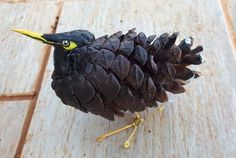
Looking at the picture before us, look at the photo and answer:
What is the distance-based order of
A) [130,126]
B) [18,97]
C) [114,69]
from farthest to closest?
1. [18,97]
2. [130,126]
3. [114,69]

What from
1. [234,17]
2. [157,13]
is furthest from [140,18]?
[234,17]

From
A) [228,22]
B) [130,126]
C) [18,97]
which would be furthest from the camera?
[228,22]

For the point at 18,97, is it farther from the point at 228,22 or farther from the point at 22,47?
the point at 228,22

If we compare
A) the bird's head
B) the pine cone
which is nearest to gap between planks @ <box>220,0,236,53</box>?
the pine cone

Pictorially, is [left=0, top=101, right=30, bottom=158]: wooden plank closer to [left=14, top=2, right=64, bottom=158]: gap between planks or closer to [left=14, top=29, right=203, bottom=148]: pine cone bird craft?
[left=14, top=2, right=64, bottom=158]: gap between planks

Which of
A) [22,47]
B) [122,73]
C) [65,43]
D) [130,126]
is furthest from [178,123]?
[22,47]
